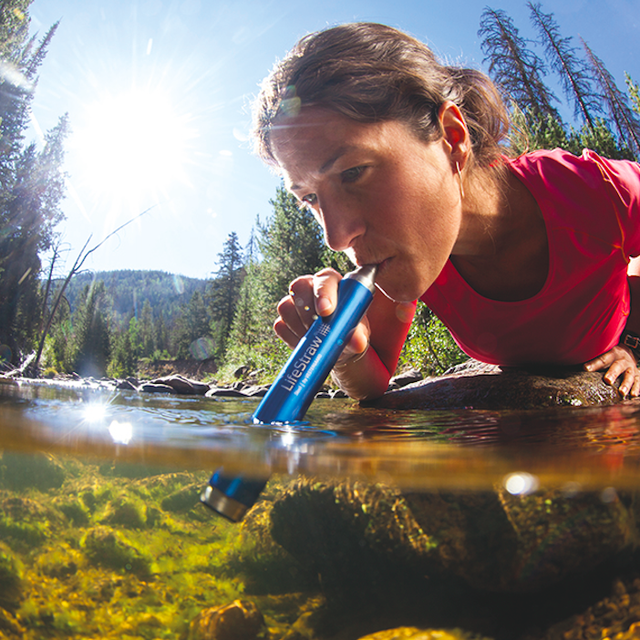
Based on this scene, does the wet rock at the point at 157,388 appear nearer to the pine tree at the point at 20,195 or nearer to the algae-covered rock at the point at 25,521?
the algae-covered rock at the point at 25,521

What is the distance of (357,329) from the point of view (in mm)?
1407

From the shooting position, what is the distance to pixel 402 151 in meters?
1.32

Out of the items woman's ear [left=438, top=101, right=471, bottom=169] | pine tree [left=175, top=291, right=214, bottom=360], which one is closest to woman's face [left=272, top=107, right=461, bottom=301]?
woman's ear [left=438, top=101, right=471, bottom=169]

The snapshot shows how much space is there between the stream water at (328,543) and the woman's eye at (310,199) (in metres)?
0.93

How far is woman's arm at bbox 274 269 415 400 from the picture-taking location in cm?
127

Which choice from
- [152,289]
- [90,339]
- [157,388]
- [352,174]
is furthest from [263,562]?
[152,289]

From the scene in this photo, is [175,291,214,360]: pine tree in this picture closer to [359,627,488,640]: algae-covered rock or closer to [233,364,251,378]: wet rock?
[233,364,251,378]: wet rock

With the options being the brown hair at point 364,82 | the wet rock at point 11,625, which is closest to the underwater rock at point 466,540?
the wet rock at point 11,625

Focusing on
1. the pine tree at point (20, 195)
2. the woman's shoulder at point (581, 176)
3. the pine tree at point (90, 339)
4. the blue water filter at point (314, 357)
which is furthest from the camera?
the pine tree at point (90, 339)

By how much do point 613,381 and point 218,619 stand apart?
77.6 inches

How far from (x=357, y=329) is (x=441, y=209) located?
Result: 0.54m

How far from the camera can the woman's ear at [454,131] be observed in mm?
1501

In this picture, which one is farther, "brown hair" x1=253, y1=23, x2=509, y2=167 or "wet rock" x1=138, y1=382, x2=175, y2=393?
"wet rock" x1=138, y1=382, x2=175, y2=393

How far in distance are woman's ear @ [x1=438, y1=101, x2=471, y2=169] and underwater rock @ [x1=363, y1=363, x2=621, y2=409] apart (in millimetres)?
1025
